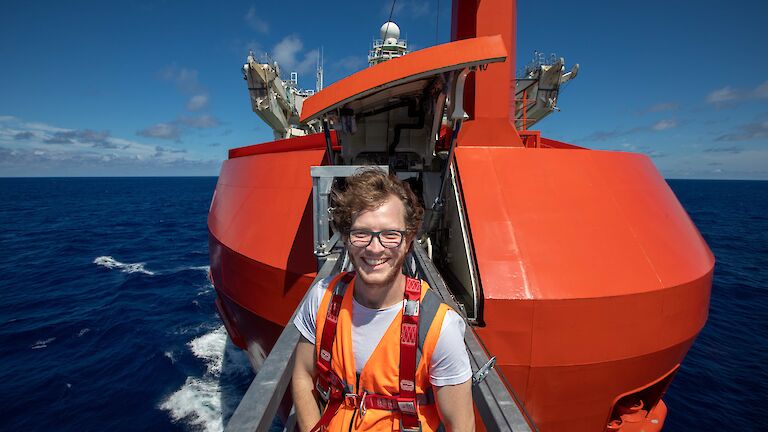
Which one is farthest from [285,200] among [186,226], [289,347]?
[186,226]

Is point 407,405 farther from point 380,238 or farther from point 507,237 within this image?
point 507,237

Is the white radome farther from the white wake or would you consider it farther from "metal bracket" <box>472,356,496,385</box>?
"metal bracket" <box>472,356,496,385</box>

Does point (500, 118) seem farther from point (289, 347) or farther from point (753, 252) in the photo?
point (753, 252)

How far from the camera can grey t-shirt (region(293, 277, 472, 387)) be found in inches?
66.3

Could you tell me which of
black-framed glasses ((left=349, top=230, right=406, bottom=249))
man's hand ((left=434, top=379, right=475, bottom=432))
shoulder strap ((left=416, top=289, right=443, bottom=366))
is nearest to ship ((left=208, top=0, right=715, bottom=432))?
man's hand ((left=434, top=379, right=475, bottom=432))

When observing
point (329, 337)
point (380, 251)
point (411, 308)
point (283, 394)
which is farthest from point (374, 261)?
point (283, 394)

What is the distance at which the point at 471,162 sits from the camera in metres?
5.22

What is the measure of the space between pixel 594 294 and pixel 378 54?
19.7 meters

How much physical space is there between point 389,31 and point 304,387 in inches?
862

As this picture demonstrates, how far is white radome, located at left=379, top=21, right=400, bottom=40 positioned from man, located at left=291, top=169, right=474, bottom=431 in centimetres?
2127

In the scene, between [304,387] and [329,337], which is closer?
[329,337]

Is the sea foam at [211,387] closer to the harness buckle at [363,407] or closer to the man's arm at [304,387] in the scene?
the man's arm at [304,387]

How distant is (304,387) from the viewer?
2.01 m

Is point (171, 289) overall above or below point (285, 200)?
below
